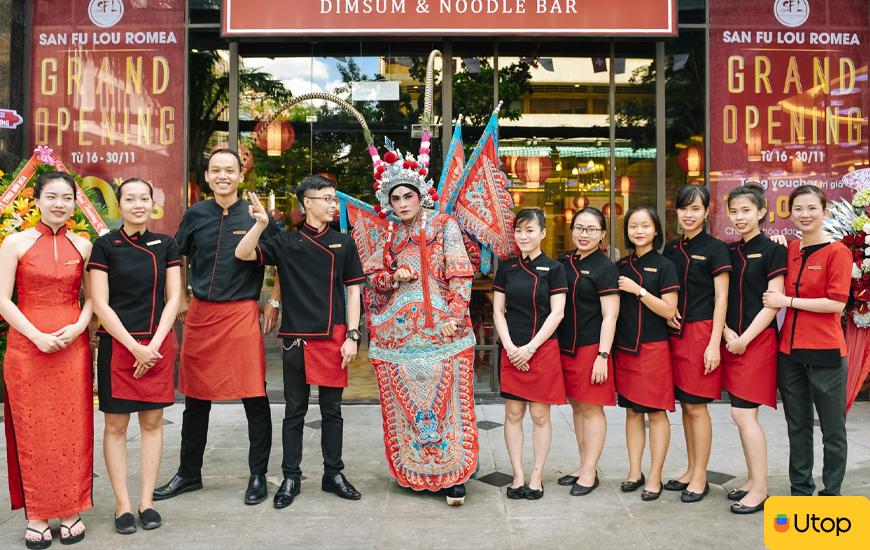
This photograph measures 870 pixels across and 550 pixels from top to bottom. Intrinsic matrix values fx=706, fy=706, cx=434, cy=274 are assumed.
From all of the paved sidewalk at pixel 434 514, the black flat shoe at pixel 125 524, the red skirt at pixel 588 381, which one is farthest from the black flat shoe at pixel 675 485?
the black flat shoe at pixel 125 524

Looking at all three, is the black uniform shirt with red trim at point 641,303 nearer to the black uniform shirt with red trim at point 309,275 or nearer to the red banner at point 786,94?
the black uniform shirt with red trim at point 309,275

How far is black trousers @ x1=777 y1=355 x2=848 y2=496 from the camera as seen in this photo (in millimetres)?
3494

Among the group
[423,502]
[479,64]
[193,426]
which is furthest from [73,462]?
[479,64]

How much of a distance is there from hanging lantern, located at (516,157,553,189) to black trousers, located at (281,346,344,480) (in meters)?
3.58

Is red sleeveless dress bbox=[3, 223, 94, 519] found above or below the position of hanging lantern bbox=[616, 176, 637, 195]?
below

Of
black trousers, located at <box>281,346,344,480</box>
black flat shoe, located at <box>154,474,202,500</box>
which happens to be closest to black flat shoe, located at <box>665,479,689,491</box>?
black trousers, located at <box>281,346,344,480</box>

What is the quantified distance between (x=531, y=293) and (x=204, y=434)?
204 cm

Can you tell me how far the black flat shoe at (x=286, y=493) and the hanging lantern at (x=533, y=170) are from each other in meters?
3.94

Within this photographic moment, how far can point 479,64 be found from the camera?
671 cm

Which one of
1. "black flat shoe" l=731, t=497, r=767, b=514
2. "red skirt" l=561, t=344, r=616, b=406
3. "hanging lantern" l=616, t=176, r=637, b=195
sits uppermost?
"hanging lantern" l=616, t=176, r=637, b=195

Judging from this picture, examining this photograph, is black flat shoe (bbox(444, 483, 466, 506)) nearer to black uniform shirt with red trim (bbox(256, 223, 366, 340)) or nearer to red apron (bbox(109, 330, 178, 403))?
black uniform shirt with red trim (bbox(256, 223, 366, 340))

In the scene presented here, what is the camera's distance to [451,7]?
6.23m

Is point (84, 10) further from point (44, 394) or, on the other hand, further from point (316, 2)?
point (44, 394)

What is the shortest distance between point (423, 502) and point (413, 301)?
108 cm
